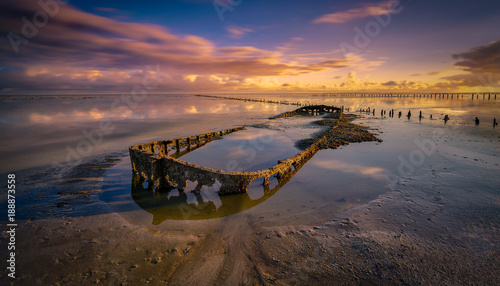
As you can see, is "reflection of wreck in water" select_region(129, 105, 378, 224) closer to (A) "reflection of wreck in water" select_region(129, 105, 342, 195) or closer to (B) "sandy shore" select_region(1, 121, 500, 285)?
(A) "reflection of wreck in water" select_region(129, 105, 342, 195)

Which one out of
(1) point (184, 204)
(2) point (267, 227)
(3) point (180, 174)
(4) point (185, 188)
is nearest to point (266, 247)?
(2) point (267, 227)

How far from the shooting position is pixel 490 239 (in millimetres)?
6777

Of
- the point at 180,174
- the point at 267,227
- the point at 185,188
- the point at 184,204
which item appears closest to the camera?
the point at 267,227

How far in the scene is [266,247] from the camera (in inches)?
253

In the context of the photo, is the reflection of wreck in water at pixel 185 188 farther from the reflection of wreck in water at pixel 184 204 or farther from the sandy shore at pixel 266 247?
the sandy shore at pixel 266 247

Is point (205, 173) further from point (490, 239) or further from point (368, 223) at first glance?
point (490, 239)

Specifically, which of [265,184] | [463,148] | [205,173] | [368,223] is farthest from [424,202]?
[463,148]

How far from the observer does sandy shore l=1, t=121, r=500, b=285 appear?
528 centimetres

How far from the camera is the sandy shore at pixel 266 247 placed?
208 inches

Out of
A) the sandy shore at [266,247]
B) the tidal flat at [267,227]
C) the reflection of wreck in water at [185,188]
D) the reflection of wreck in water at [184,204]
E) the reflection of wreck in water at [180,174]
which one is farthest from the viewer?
the reflection of wreck in water at [180,174]

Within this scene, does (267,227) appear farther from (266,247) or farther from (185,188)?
(185,188)

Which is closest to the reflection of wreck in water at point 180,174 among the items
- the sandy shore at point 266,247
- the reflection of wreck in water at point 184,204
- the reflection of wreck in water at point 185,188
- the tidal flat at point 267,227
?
the reflection of wreck in water at point 185,188

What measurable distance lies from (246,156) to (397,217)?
10.7 m

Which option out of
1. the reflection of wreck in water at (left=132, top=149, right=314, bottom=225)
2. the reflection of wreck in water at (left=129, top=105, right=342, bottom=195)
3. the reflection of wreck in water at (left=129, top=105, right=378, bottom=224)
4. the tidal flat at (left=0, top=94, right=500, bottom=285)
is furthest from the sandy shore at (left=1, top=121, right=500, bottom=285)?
the reflection of wreck in water at (left=129, top=105, right=342, bottom=195)
